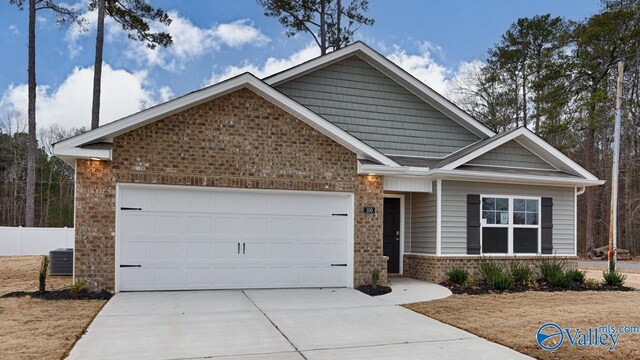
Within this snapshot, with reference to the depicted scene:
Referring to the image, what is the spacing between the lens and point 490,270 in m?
11.7

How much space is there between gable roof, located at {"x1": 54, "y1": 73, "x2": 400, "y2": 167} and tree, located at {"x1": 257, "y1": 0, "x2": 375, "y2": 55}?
14.0 metres

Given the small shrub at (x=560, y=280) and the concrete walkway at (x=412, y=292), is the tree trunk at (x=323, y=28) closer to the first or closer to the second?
the concrete walkway at (x=412, y=292)

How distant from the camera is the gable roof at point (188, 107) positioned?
30.8 ft

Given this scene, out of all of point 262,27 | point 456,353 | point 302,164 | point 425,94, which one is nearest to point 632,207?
point 425,94

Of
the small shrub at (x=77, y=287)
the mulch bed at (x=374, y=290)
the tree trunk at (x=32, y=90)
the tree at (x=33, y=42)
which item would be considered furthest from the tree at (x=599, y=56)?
the tree trunk at (x=32, y=90)

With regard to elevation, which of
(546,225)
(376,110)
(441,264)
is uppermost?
(376,110)

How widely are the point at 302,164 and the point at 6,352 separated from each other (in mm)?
6521

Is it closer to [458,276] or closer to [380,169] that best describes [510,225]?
[458,276]

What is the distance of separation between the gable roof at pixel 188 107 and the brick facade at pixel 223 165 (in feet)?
0.47

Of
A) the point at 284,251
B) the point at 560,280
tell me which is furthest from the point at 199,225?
the point at 560,280

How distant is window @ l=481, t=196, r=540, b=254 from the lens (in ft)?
41.9

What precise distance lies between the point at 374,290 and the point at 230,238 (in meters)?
3.15

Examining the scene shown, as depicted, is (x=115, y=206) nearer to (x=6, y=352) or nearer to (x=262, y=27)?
(x=6, y=352)

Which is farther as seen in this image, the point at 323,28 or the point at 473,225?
the point at 323,28
